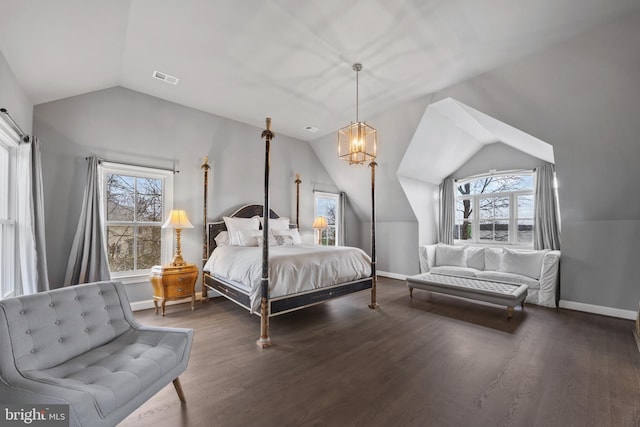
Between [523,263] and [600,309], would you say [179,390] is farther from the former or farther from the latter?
[600,309]

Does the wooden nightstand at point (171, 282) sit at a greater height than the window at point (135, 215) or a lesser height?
lesser

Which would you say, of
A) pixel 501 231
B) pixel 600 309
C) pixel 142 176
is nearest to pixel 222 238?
pixel 142 176

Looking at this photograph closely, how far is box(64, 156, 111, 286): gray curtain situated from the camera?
10.6ft

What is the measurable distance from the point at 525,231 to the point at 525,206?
0.47 metres

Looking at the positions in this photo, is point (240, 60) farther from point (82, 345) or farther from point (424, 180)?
point (424, 180)

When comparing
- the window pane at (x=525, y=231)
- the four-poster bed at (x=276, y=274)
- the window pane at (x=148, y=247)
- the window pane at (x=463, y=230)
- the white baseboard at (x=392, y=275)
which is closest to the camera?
the four-poster bed at (x=276, y=274)

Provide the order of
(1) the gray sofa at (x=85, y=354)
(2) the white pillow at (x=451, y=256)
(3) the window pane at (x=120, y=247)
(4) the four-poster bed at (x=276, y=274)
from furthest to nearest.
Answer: (2) the white pillow at (x=451, y=256) < (3) the window pane at (x=120, y=247) < (4) the four-poster bed at (x=276, y=274) < (1) the gray sofa at (x=85, y=354)

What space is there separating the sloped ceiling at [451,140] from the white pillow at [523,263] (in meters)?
1.61

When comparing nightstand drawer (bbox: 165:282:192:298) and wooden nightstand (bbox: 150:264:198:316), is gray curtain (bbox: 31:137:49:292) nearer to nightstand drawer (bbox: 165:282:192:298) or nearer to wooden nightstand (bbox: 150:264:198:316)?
wooden nightstand (bbox: 150:264:198:316)

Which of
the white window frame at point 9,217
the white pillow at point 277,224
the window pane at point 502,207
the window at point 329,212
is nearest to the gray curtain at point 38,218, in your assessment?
the white window frame at point 9,217

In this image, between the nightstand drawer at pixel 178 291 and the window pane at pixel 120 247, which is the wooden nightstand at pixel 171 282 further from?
the window pane at pixel 120 247

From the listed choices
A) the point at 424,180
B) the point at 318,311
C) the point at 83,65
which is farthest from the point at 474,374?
the point at 83,65

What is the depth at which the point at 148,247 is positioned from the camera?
4.00 metres

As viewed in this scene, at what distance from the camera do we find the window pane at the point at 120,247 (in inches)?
145
